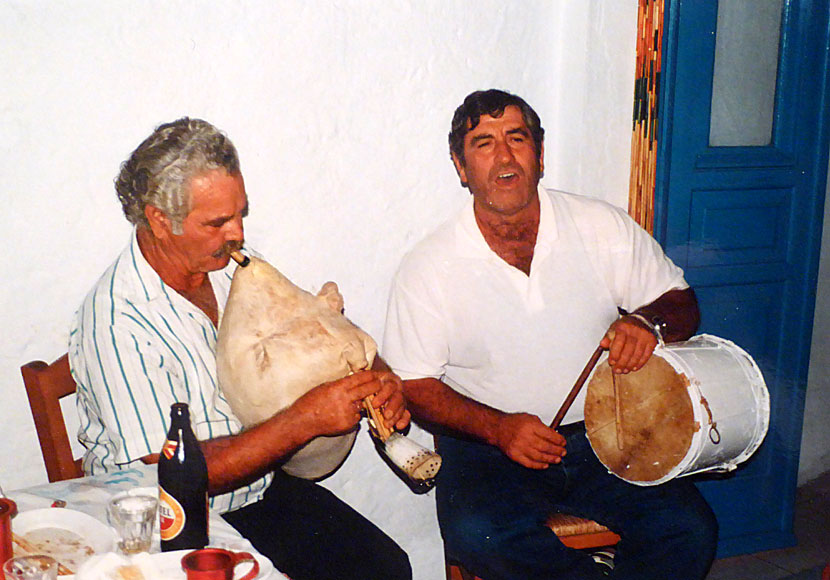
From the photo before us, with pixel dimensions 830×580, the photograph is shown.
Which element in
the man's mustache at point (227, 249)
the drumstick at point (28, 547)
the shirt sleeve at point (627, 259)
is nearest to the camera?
the drumstick at point (28, 547)

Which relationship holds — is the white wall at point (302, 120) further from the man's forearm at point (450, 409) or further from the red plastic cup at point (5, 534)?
the red plastic cup at point (5, 534)

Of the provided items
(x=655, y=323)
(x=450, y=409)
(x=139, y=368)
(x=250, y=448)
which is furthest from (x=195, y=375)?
(x=655, y=323)

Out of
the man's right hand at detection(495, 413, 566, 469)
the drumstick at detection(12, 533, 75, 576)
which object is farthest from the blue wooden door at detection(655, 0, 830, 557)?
the drumstick at detection(12, 533, 75, 576)

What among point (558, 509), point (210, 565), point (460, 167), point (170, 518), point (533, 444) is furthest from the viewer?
point (460, 167)

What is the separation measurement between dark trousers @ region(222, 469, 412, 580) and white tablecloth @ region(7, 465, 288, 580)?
17.7 inches

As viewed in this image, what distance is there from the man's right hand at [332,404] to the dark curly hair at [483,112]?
44.0 inches

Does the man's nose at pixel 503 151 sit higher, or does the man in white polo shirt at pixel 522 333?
the man's nose at pixel 503 151

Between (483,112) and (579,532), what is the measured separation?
136cm

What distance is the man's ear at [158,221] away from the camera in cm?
191

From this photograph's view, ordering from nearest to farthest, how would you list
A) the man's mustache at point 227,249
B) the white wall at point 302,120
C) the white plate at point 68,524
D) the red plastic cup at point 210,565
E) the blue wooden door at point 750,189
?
the red plastic cup at point 210,565
the white plate at point 68,524
the man's mustache at point 227,249
the white wall at point 302,120
the blue wooden door at point 750,189

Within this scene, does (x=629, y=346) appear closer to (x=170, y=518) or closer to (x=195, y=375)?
(x=195, y=375)

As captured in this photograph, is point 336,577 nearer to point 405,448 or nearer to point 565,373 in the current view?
point 405,448

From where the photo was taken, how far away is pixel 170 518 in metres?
1.34

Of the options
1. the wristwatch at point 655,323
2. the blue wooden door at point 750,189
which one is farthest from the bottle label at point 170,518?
the blue wooden door at point 750,189
